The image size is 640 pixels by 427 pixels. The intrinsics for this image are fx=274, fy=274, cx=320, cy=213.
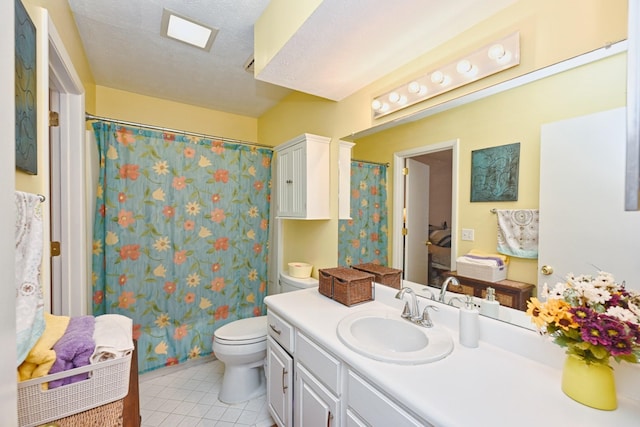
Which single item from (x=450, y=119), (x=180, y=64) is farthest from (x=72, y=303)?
(x=450, y=119)

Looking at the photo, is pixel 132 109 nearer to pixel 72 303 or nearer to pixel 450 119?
pixel 72 303

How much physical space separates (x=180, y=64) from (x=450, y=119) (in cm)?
197

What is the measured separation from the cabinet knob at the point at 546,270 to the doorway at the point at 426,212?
1.05 feet

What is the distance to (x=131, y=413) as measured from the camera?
0.98m

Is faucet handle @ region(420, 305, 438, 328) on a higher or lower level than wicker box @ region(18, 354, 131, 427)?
higher

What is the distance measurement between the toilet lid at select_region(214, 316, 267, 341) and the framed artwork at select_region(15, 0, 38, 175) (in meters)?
1.32

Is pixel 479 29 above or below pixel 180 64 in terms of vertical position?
below

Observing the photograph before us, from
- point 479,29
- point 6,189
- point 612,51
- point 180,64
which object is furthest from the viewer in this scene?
point 180,64

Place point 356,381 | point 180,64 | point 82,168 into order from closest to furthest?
1. point 356,381
2. point 82,168
3. point 180,64

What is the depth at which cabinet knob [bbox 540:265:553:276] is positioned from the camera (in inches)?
36.3

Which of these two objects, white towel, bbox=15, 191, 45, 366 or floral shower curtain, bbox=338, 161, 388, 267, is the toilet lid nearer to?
floral shower curtain, bbox=338, 161, 388, 267

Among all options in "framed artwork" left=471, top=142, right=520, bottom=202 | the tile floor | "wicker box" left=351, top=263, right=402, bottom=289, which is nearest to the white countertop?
"wicker box" left=351, top=263, right=402, bottom=289

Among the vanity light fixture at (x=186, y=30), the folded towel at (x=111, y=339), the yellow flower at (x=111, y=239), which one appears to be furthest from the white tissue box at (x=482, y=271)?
the yellow flower at (x=111, y=239)

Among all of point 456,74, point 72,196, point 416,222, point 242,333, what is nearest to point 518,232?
point 416,222
